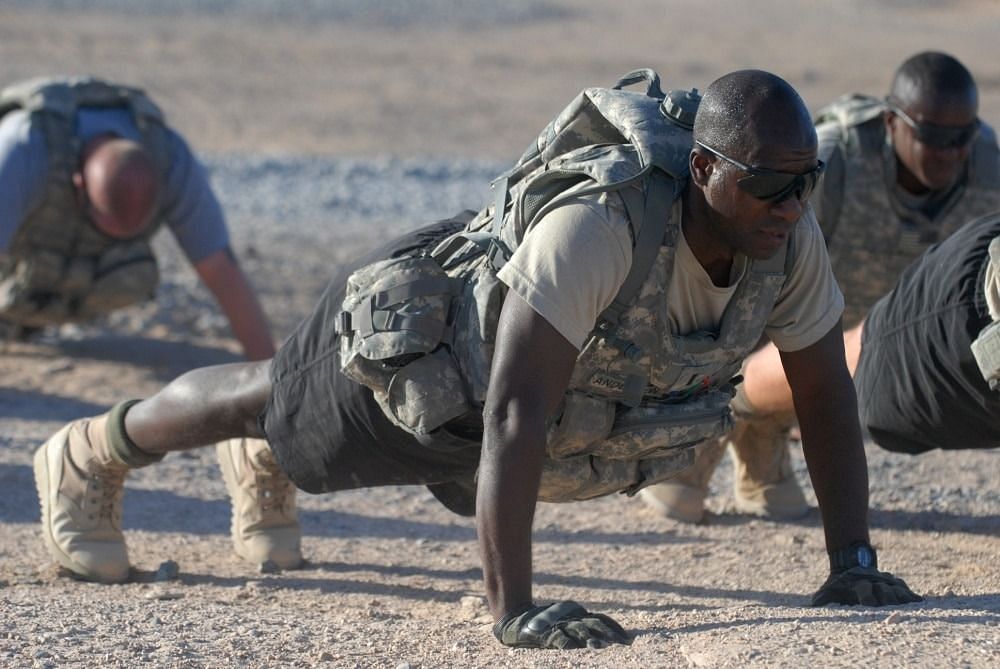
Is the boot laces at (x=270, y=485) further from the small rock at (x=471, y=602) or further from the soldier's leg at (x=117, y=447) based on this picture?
the small rock at (x=471, y=602)

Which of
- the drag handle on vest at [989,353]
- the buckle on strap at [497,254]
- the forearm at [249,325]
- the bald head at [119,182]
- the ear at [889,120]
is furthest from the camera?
the forearm at [249,325]

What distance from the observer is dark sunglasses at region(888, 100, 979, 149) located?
5859mm

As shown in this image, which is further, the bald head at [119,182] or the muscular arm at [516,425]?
the bald head at [119,182]

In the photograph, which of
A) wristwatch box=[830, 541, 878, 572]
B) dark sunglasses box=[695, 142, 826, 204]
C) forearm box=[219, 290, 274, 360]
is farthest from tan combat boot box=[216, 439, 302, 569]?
forearm box=[219, 290, 274, 360]

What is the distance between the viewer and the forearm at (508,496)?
358 cm

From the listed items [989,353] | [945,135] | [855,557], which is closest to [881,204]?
[945,135]

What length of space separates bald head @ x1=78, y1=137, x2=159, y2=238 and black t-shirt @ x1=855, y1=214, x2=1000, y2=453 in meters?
3.13

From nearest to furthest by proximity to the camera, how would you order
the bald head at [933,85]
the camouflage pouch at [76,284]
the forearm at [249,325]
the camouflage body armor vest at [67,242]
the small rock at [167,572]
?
the small rock at [167,572] → the bald head at [933,85] → the camouflage body armor vest at [67,242] → the forearm at [249,325] → the camouflage pouch at [76,284]

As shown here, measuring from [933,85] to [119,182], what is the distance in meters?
3.14

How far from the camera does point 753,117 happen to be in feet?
11.9

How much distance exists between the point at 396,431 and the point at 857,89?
19.0 meters

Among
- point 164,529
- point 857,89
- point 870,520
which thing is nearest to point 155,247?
point 164,529

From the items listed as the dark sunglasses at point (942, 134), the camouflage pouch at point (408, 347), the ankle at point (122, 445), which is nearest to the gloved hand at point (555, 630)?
the camouflage pouch at point (408, 347)

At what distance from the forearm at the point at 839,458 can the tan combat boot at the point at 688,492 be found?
4.43 feet
